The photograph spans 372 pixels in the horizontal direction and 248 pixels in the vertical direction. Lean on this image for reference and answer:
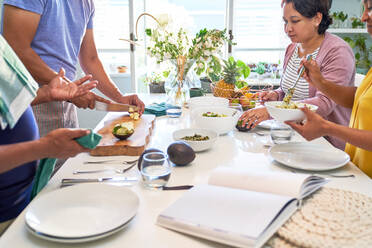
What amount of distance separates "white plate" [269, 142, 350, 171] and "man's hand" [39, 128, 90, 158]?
0.70 metres

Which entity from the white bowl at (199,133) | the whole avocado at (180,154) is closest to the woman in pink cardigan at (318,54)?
A: the white bowl at (199,133)

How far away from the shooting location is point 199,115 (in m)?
1.67

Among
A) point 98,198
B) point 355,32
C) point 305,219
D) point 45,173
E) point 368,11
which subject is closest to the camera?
point 305,219

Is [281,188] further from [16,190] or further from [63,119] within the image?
[63,119]

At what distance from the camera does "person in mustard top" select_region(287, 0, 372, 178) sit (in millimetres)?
1232

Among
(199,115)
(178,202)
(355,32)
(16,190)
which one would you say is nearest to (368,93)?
(199,115)

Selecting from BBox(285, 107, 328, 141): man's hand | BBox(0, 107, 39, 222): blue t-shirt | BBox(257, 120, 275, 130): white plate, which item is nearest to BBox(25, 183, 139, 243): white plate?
BBox(0, 107, 39, 222): blue t-shirt

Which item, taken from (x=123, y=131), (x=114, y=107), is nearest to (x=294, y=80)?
(x=114, y=107)

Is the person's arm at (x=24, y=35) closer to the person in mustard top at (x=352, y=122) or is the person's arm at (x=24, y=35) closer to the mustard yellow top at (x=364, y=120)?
the person in mustard top at (x=352, y=122)

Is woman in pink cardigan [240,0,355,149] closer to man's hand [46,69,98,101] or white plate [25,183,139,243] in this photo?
man's hand [46,69,98,101]

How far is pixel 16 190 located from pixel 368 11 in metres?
1.47

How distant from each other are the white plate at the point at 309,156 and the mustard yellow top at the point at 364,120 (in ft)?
0.32

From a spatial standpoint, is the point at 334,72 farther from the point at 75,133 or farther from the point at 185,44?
the point at 75,133

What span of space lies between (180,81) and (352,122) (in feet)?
3.34
